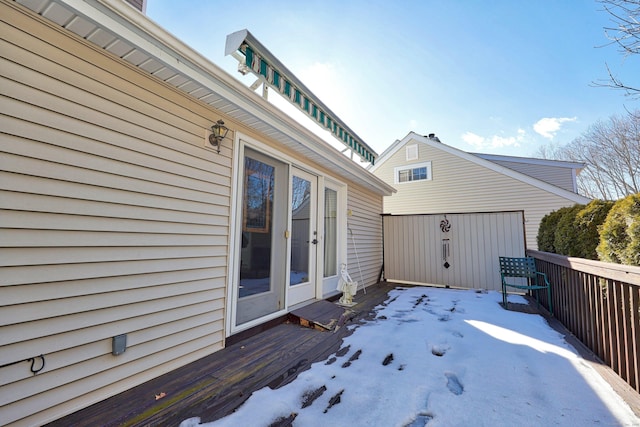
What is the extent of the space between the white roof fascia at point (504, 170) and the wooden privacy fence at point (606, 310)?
5.75m

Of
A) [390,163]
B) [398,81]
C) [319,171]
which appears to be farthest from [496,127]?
[319,171]

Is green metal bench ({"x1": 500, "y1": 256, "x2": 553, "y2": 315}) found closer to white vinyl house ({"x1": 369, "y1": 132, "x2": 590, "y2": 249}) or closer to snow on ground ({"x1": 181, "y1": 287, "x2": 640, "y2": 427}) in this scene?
snow on ground ({"x1": 181, "y1": 287, "x2": 640, "y2": 427})

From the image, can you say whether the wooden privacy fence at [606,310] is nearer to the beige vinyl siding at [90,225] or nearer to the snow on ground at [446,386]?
the snow on ground at [446,386]

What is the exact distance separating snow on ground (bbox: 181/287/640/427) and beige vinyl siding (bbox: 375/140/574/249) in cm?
615

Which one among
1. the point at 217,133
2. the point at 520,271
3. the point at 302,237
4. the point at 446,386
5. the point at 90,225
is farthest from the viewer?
the point at 520,271

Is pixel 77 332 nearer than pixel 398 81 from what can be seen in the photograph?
Yes

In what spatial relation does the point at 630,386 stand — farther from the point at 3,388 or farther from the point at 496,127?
the point at 496,127

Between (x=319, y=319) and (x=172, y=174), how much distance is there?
2.28m

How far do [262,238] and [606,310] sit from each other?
3.17 metres

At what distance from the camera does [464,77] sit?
20.4ft

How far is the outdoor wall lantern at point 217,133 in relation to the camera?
8.10 ft

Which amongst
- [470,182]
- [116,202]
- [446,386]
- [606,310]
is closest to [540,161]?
[470,182]

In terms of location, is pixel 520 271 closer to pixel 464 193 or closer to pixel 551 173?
pixel 464 193

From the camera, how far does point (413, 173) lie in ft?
32.9
